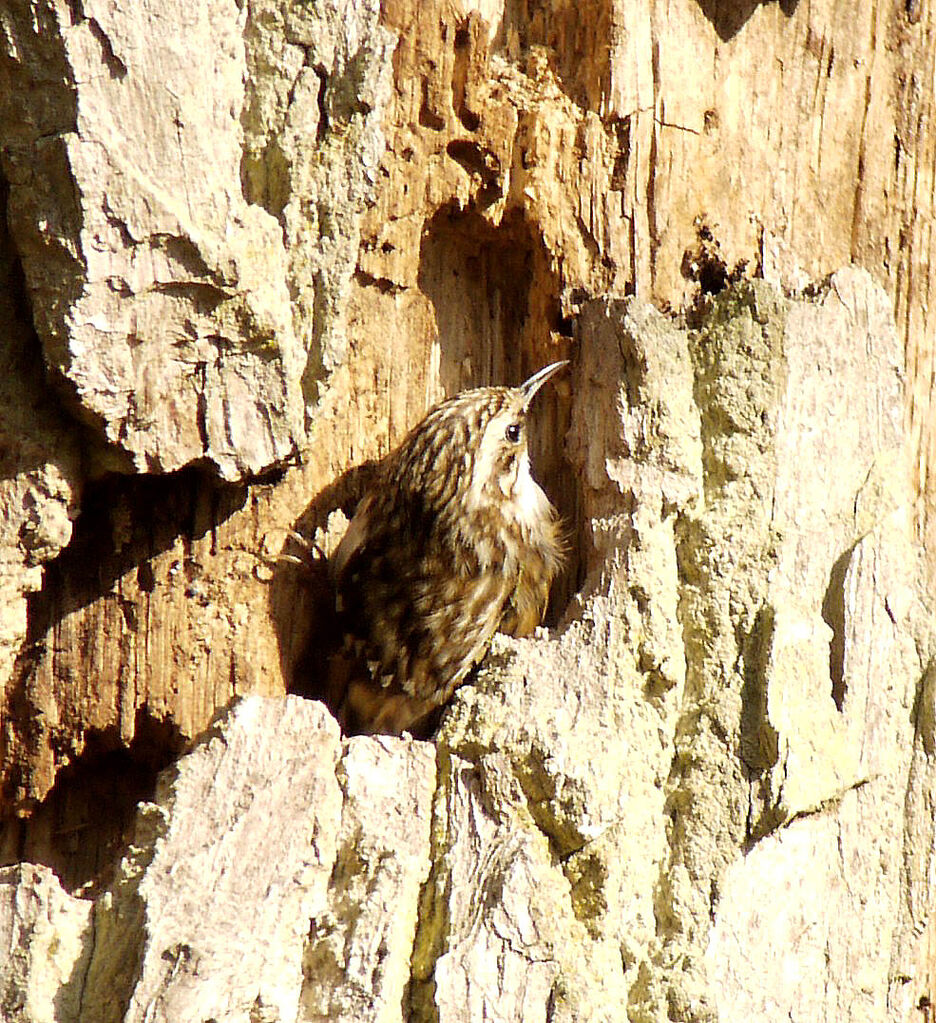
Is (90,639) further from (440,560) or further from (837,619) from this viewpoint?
(837,619)

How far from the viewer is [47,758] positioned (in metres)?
4.27

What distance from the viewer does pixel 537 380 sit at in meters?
4.65

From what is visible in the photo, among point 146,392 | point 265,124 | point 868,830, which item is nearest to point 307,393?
point 146,392

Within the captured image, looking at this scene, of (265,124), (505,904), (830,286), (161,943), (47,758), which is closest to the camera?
(161,943)

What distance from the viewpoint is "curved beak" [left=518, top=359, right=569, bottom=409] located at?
464cm

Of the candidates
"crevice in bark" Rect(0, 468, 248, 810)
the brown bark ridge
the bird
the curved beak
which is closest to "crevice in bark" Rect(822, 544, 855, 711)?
the brown bark ridge

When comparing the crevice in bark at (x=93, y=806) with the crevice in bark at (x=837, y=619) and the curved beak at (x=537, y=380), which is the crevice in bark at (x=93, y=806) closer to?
the curved beak at (x=537, y=380)

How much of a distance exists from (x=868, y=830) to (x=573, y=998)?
1.11 meters

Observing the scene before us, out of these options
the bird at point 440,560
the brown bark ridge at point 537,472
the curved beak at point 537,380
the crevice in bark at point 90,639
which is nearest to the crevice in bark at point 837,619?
the brown bark ridge at point 537,472

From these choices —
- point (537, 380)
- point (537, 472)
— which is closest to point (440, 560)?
point (537, 472)

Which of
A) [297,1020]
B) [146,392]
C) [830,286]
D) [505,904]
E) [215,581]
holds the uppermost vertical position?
[830,286]

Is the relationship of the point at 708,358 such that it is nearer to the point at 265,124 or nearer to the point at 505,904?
the point at 265,124

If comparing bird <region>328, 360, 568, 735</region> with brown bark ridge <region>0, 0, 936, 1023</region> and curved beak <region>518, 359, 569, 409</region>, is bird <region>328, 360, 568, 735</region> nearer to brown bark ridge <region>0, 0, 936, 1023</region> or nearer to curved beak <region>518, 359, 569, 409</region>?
curved beak <region>518, 359, 569, 409</region>

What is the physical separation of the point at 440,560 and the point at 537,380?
694 mm
